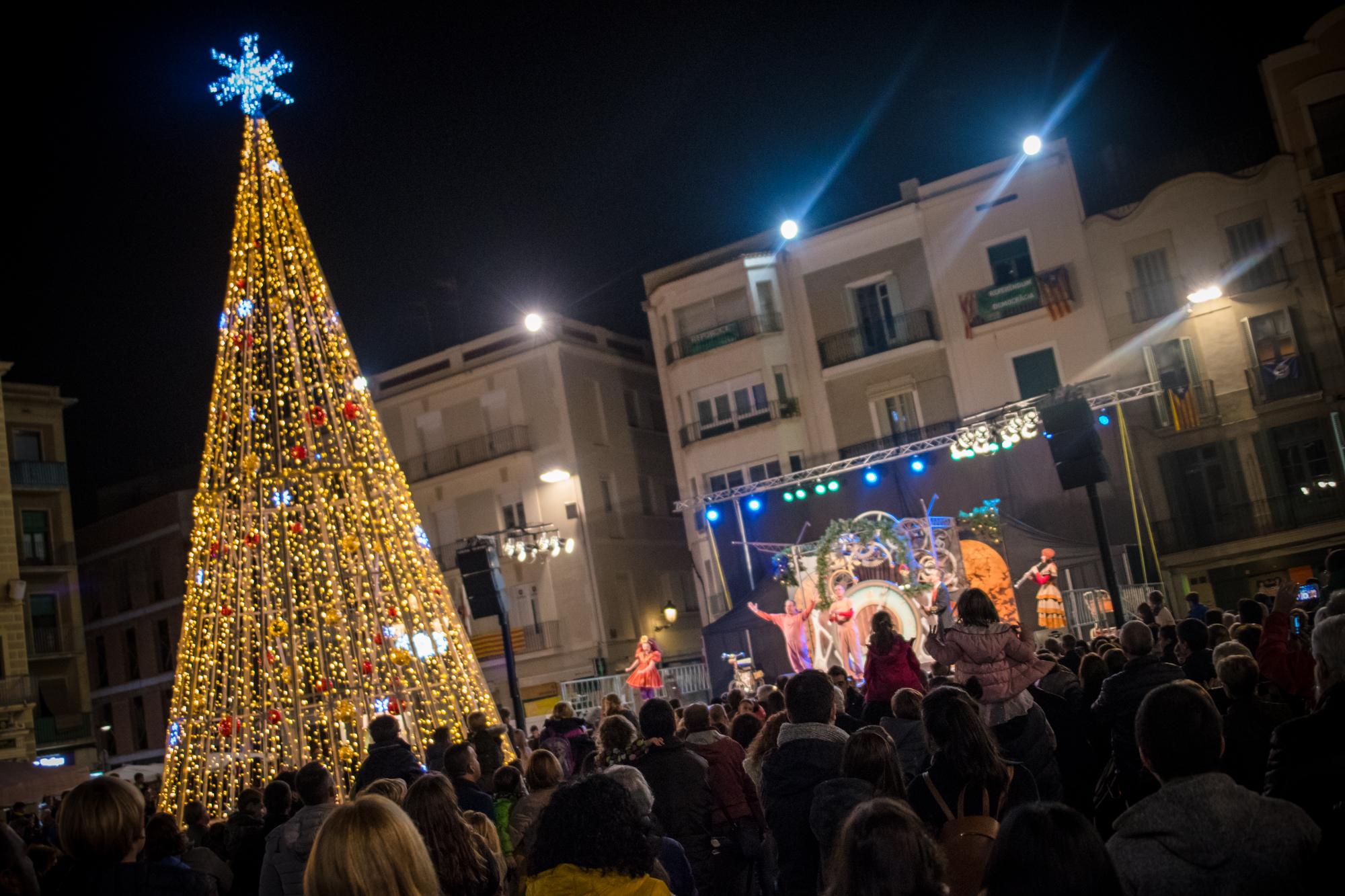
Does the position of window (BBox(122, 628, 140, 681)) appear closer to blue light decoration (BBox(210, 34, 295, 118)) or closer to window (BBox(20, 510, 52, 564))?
window (BBox(20, 510, 52, 564))

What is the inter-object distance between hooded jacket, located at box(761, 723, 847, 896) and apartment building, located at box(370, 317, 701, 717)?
25234 millimetres

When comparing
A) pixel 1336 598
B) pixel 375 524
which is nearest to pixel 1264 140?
pixel 375 524

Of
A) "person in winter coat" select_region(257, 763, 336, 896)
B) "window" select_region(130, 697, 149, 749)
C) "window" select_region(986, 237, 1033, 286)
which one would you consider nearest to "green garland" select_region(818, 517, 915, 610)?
"window" select_region(986, 237, 1033, 286)

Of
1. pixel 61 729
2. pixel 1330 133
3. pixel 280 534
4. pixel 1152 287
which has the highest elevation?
pixel 1330 133

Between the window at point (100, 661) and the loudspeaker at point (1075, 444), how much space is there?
37025mm

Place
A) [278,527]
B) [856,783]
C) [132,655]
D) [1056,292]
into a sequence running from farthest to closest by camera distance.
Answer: [132,655]
[1056,292]
[278,527]
[856,783]

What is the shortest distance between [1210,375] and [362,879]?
27.4m

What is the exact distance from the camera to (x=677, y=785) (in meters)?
6.35

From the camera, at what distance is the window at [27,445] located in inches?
1356

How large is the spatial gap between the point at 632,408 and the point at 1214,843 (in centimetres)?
3306

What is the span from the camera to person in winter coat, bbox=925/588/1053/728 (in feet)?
21.8

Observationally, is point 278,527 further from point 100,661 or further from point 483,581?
point 100,661

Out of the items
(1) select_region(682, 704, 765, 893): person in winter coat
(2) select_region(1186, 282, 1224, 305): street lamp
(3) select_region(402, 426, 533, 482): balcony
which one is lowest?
(1) select_region(682, 704, 765, 893): person in winter coat

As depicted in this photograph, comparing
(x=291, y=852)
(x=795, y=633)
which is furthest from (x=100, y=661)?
(x=291, y=852)
